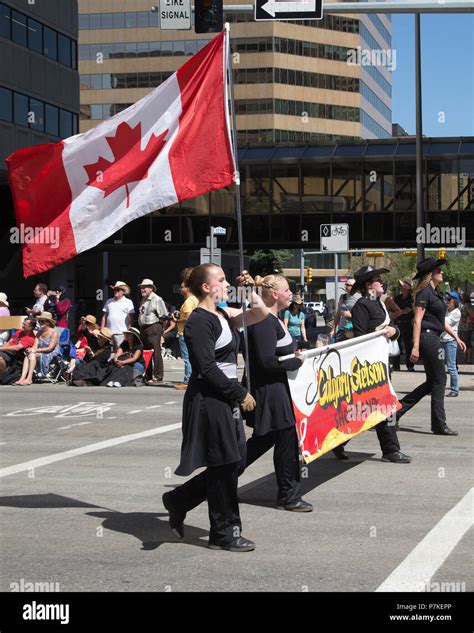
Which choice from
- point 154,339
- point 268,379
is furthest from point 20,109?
point 268,379

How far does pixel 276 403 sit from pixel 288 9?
24.1 feet

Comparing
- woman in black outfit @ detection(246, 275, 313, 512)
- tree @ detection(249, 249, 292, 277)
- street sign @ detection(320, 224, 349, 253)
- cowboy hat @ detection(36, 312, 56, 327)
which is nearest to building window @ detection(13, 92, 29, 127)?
street sign @ detection(320, 224, 349, 253)

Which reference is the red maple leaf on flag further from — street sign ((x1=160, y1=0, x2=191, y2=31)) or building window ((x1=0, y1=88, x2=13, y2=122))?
building window ((x1=0, y1=88, x2=13, y2=122))

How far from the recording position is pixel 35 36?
146ft

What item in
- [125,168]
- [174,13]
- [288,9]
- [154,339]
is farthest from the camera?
[154,339]

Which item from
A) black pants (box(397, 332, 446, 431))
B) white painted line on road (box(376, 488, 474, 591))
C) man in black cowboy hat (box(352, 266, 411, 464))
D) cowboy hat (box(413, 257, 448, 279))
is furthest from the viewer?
cowboy hat (box(413, 257, 448, 279))

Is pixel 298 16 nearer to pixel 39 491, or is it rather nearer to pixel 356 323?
pixel 356 323

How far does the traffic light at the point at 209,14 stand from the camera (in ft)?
45.0

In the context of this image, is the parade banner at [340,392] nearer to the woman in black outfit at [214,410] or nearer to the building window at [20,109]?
the woman in black outfit at [214,410]

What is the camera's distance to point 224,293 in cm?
705

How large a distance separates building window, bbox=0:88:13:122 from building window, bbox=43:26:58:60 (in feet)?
13.2

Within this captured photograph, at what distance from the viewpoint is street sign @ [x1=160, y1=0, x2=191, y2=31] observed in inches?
548

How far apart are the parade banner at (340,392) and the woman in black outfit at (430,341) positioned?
103 cm

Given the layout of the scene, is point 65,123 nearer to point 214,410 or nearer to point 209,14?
point 209,14
